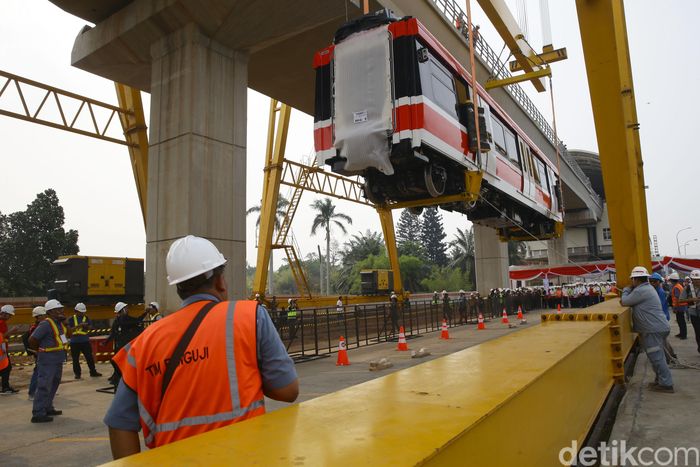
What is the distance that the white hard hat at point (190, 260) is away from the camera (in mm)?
2078

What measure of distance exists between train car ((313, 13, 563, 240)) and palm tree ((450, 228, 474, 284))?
6207 centimetres

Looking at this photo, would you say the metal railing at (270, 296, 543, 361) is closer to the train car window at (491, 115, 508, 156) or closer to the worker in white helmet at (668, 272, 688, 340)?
the train car window at (491, 115, 508, 156)

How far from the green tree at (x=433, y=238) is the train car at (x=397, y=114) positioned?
286 feet

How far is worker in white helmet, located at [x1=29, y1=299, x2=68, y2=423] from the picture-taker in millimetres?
7137

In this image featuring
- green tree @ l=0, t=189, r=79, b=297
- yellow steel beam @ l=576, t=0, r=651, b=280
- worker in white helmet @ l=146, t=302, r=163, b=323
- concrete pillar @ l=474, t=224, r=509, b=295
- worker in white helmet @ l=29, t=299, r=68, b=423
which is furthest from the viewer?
green tree @ l=0, t=189, r=79, b=297

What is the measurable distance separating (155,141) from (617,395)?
1074 cm

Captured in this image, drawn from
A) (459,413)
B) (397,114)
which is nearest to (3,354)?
(397,114)

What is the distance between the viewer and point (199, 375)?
1838 millimetres

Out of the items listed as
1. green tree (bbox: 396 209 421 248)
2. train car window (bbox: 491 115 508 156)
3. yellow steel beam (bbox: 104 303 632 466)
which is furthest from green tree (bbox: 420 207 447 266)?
yellow steel beam (bbox: 104 303 632 466)

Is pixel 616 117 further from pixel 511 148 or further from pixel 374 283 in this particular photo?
pixel 374 283

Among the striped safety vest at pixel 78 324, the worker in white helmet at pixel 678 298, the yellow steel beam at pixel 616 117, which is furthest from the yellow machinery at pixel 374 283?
the yellow steel beam at pixel 616 117

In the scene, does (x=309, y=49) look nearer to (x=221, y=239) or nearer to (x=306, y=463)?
(x=221, y=239)

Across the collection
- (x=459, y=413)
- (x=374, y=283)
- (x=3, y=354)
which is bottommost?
(x=3, y=354)

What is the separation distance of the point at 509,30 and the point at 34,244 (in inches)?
1571
